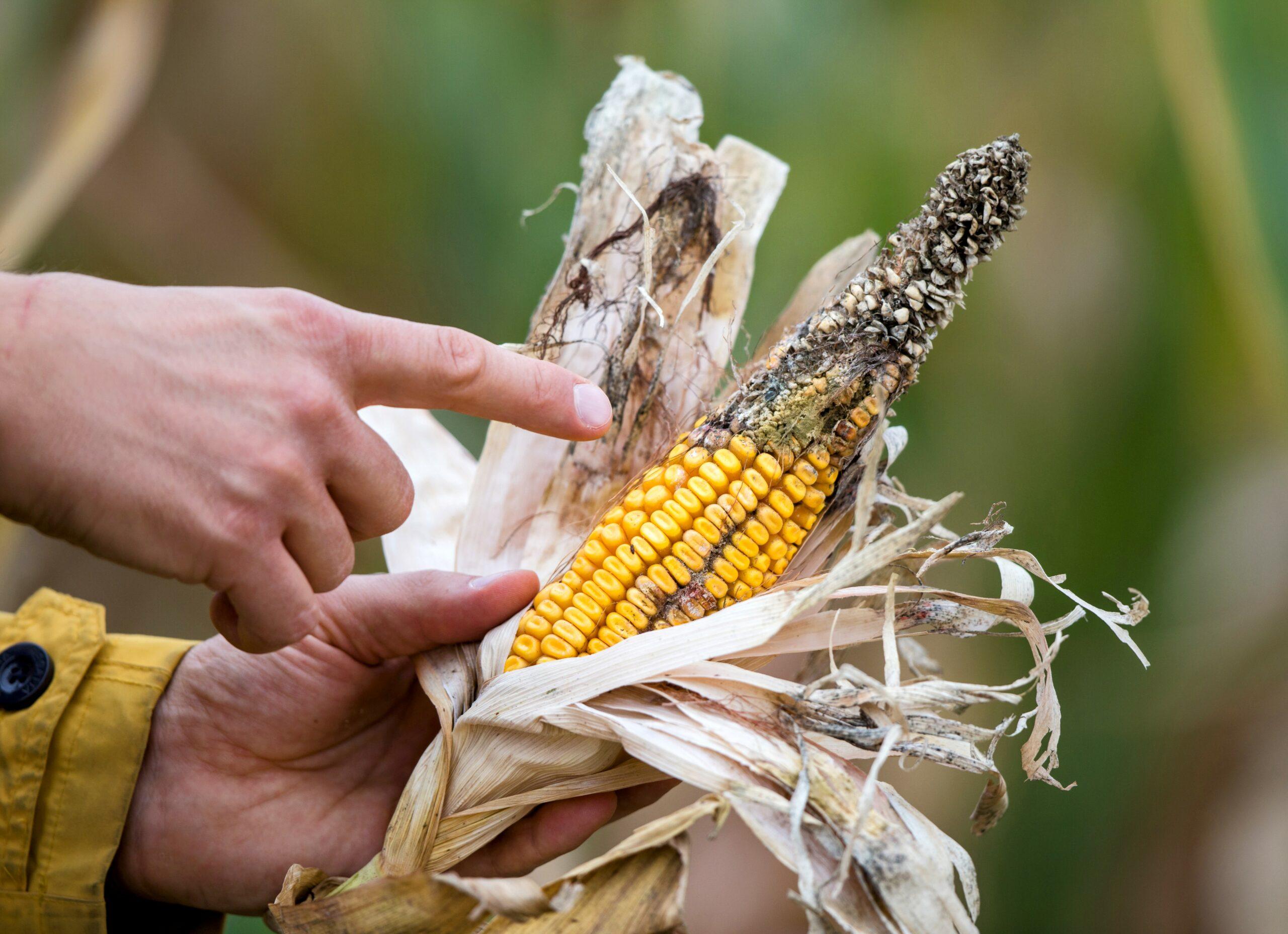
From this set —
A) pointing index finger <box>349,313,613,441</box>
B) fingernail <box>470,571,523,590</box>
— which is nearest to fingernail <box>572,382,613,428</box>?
pointing index finger <box>349,313,613,441</box>

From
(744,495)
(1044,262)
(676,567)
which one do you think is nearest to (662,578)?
(676,567)

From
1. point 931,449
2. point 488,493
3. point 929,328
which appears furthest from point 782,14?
point 488,493

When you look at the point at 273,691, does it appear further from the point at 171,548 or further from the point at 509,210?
the point at 509,210

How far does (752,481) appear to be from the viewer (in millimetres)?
832

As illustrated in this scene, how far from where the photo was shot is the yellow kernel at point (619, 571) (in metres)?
0.84

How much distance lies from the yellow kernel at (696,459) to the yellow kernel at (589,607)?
0.16 m

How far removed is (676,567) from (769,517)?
0.37 ft

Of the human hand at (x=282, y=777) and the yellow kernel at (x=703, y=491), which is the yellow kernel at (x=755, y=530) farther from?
the human hand at (x=282, y=777)

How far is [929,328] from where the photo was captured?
80 cm

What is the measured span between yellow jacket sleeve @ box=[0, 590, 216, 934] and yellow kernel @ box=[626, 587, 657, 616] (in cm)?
63

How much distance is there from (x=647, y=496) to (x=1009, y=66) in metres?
1.49

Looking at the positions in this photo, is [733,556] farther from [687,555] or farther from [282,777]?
[282,777]

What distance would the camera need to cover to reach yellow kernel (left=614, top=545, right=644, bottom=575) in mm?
833

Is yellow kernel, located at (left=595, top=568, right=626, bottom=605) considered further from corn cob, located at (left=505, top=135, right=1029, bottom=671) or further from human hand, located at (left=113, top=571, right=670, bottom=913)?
human hand, located at (left=113, top=571, right=670, bottom=913)
